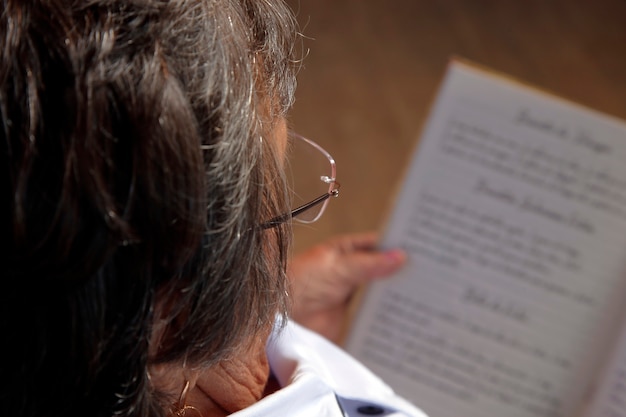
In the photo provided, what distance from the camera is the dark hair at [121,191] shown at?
1.73 feet

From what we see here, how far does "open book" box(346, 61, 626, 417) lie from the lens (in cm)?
118

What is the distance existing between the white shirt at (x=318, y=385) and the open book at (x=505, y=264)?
27 cm

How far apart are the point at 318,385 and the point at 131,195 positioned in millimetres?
393

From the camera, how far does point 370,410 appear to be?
94cm

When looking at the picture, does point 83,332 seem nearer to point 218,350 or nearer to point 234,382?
point 218,350

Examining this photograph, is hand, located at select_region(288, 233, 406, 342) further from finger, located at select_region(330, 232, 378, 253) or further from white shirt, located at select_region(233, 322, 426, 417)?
white shirt, located at select_region(233, 322, 426, 417)

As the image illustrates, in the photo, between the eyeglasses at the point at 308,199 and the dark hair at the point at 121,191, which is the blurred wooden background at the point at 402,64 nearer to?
the eyeglasses at the point at 308,199

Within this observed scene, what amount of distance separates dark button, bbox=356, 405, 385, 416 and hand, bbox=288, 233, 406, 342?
1.09 feet

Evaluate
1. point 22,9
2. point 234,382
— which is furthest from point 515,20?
point 22,9

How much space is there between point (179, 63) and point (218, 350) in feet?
0.80

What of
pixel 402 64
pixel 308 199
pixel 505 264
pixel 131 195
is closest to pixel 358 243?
pixel 505 264

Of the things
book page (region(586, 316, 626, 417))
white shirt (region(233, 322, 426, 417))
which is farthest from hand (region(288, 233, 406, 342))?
book page (region(586, 316, 626, 417))

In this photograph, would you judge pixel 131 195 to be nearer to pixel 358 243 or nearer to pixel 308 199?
pixel 308 199

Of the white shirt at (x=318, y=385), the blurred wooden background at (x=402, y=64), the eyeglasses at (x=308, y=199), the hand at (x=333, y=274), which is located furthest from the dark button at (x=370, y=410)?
the blurred wooden background at (x=402, y=64)
